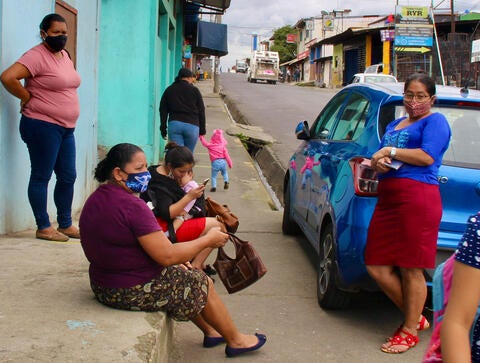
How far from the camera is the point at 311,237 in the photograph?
570 cm

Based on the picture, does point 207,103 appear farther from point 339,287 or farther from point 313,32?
point 313,32

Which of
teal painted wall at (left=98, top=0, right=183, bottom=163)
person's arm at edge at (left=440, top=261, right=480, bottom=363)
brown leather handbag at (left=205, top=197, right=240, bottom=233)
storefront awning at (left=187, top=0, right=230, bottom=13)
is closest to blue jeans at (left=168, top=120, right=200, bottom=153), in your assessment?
teal painted wall at (left=98, top=0, right=183, bottom=163)

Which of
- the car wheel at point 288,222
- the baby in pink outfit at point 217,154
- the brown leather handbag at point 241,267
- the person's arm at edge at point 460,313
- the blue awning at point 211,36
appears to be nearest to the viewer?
the person's arm at edge at point 460,313

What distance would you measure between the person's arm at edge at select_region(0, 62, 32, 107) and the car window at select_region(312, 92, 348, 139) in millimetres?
2705

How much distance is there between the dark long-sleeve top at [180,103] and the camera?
8.72 metres

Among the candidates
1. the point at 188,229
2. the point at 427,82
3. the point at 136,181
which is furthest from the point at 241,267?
the point at 427,82

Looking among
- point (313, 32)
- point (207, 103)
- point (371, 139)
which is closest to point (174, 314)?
point (371, 139)

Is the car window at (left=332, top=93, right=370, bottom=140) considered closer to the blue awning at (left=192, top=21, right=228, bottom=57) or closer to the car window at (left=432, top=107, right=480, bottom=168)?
the car window at (left=432, top=107, right=480, bottom=168)

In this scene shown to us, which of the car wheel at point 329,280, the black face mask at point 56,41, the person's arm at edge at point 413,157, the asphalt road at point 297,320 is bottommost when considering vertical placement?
the asphalt road at point 297,320

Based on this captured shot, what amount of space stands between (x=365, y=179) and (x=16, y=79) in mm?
2651

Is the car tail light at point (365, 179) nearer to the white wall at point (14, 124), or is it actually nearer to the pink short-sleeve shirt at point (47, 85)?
the pink short-sleeve shirt at point (47, 85)

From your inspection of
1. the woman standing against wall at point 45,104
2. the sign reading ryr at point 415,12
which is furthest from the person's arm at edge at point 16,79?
the sign reading ryr at point 415,12

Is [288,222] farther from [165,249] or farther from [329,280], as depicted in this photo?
[165,249]

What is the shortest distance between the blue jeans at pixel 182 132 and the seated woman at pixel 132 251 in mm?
5157
